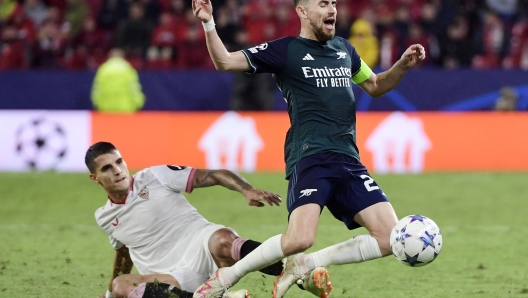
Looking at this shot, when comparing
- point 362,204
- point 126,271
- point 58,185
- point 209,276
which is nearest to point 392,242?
point 362,204

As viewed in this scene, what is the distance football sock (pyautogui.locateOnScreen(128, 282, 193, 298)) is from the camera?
588 cm

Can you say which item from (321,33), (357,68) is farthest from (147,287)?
(357,68)

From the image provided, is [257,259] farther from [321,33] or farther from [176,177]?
[321,33]

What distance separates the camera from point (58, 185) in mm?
13461

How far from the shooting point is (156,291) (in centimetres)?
589

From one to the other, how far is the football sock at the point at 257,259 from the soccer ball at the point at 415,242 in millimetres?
760

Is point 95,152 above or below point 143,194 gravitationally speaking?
above

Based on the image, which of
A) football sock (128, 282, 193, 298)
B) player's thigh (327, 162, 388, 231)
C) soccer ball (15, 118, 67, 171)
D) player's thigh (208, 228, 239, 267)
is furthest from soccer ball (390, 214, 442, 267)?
soccer ball (15, 118, 67, 171)

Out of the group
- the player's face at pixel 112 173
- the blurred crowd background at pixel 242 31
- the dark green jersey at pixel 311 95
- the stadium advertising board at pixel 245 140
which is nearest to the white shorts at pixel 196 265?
the player's face at pixel 112 173

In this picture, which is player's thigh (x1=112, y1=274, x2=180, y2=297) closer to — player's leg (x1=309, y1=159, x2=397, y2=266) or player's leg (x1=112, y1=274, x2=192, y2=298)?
player's leg (x1=112, y1=274, x2=192, y2=298)

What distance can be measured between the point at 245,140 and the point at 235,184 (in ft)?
28.1

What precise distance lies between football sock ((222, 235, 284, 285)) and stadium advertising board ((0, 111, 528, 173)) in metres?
8.43

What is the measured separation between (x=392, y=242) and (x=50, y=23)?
47.0 ft

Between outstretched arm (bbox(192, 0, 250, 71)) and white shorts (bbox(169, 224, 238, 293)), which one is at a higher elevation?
outstretched arm (bbox(192, 0, 250, 71))
